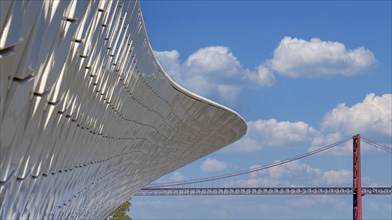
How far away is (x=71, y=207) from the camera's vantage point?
61.1 ft

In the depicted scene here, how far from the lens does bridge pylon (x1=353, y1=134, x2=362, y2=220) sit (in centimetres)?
8251

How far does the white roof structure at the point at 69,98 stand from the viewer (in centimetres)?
802

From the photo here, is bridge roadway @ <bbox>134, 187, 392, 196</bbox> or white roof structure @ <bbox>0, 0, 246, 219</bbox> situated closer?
white roof structure @ <bbox>0, 0, 246, 219</bbox>

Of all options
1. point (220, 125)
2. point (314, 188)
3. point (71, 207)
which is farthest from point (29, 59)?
point (314, 188)

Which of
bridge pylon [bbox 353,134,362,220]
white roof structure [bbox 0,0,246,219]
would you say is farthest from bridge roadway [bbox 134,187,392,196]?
white roof structure [bbox 0,0,246,219]

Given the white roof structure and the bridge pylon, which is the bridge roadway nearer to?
the bridge pylon

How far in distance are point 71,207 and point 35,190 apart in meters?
6.61

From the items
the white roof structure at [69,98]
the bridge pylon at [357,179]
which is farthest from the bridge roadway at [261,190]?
the white roof structure at [69,98]

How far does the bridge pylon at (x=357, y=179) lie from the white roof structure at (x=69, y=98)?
61.6 m

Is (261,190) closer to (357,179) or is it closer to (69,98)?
(357,179)

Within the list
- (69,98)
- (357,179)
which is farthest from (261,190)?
(69,98)

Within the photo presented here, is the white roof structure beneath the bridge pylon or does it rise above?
beneath

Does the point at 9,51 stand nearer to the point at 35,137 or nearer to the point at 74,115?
the point at 35,137

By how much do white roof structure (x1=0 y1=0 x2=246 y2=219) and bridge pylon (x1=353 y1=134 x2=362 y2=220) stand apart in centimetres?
6163
